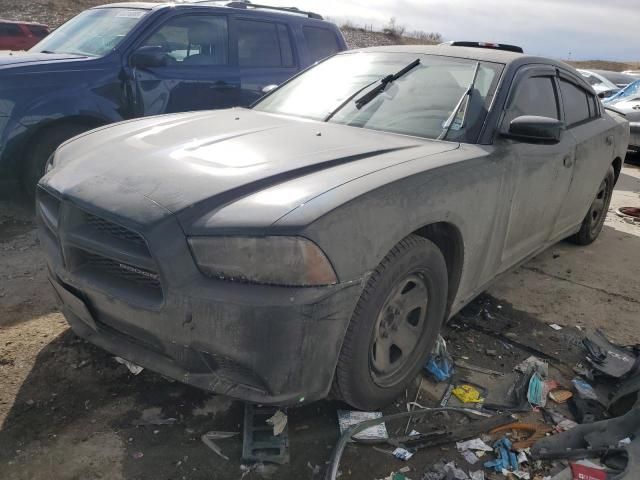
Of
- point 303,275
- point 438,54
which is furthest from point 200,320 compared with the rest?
point 438,54

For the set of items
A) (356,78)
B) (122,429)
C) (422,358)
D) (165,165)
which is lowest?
(122,429)

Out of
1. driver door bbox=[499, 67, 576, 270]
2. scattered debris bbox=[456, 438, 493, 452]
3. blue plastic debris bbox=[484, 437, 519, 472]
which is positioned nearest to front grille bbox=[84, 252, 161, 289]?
scattered debris bbox=[456, 438, 493, 452]

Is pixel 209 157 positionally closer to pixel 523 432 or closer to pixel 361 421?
pixel 361 421

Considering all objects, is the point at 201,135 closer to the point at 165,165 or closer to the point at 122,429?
the point at 165,165

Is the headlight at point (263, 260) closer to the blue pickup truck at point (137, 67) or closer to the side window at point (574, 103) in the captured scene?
the side window at point (574, 103)

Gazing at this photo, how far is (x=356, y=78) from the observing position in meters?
3.41

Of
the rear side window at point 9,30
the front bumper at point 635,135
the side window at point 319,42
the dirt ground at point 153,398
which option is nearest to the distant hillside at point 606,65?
the front bumper at point 635,135

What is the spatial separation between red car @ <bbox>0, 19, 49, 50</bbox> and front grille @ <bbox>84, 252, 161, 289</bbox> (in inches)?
528

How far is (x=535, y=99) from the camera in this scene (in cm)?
346

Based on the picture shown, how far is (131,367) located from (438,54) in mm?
2658

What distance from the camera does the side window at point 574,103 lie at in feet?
12.8

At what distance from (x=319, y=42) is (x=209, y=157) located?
15.8 ft

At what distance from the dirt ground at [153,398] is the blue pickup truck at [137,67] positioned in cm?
121

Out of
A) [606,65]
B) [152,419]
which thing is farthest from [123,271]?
[606,65]
